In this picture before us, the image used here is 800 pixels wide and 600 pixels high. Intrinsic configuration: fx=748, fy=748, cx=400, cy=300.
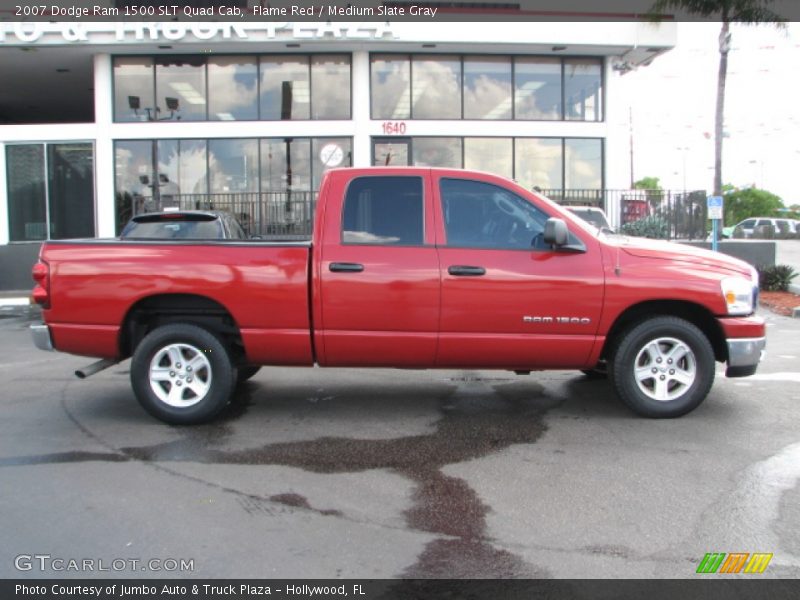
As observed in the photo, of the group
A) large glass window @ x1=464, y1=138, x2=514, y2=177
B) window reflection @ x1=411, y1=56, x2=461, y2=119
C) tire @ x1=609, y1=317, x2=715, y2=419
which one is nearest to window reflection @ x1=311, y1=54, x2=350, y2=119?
window reflection @ x1=411, y1=56, x2=461, y2=119

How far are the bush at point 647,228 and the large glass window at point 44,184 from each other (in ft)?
46.8

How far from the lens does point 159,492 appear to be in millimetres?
4691

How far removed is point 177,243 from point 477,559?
146 inches

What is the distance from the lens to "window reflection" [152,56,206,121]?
19.8m

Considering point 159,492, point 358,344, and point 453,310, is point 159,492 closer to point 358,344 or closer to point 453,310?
point 358,344

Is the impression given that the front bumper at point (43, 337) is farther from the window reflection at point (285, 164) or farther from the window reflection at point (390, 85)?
the window reflection at point (390, 85)

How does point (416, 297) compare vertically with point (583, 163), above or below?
below

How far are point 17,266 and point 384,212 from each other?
16798 millimetres

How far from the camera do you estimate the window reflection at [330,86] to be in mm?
19797

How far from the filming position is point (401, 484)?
4820 millimetres

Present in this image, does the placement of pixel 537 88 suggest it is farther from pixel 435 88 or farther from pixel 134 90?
pixel 134 90

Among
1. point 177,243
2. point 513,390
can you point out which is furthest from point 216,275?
point 513,390

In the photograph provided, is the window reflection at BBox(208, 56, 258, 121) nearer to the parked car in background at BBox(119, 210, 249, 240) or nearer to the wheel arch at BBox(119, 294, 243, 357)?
the parked car in background at BBox(119, 210, 249, 240)

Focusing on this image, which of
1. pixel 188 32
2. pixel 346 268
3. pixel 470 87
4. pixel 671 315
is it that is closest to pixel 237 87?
pixel 188 32
